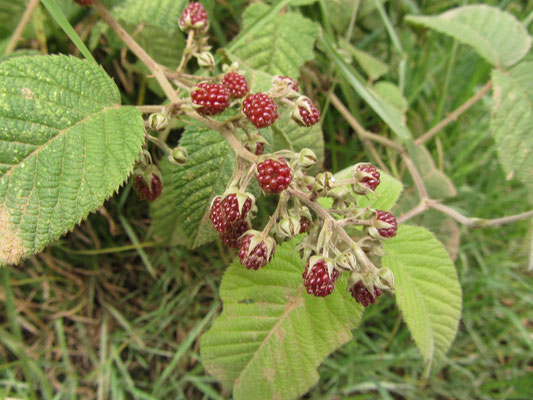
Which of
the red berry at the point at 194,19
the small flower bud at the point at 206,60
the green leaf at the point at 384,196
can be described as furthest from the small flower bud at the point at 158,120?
the green leaf at the point at 384,196

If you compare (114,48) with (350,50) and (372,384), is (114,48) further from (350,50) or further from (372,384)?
(372,384)

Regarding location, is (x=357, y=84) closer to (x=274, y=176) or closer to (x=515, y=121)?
(x=515, y=121)

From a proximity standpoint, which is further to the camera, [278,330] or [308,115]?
[278,330]

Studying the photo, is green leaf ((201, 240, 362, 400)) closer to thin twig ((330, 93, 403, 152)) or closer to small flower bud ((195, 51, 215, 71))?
small flower bud ((195, 51, 215, 71))

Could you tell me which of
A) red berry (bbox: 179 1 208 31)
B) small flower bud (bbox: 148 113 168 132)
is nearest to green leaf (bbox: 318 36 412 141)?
red berry (bbox: 179 1 208 31)

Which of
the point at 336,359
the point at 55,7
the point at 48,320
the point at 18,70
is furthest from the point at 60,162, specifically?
the point at 336,359

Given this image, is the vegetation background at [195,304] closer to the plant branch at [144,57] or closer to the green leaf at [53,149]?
the plant branch at [144,57]

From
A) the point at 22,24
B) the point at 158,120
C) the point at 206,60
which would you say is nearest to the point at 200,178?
the point at 158,120

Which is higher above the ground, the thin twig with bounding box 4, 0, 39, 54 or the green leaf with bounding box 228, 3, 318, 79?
the green leaf with bounding box 228, 3, 318, 79
